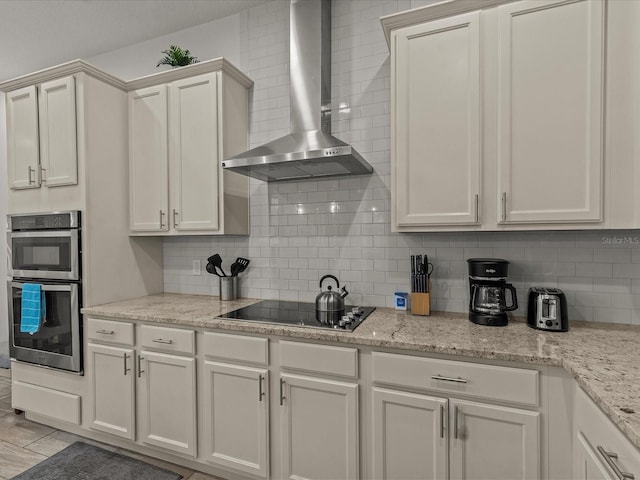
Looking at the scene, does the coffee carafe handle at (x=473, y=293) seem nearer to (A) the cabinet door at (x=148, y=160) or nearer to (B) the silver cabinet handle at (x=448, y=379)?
(B) the silver cabinet handle at (x=448, y=379)

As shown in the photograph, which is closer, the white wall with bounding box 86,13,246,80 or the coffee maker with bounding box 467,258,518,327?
the coffee maker with bounding box 467,258,518,327

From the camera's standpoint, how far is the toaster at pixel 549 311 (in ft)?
5.64

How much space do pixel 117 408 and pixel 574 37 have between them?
129 inches

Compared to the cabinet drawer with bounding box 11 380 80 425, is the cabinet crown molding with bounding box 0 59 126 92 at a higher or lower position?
higher

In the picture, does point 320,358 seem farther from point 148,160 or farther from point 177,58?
point 177,58

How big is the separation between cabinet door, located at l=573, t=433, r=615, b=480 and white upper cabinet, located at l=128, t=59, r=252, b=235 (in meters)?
2.14

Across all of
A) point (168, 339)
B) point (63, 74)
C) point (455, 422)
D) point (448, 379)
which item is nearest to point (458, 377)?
point (448, 379)

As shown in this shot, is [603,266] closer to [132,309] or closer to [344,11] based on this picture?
[344,11]

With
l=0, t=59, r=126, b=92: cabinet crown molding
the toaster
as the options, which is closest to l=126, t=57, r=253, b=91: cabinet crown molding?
l=0, t=59, r=126, b=92: cabinet crown molding

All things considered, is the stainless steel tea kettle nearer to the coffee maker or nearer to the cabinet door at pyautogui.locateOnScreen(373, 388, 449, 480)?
the cabinet door at pyautogui.locateOnScreen(373, 388, 449, 480)

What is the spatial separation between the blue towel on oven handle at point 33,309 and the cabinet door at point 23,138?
762 millimetres

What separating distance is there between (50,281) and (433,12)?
118 inches

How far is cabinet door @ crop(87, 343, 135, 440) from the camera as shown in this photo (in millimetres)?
2244

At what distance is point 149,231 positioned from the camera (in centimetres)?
267
